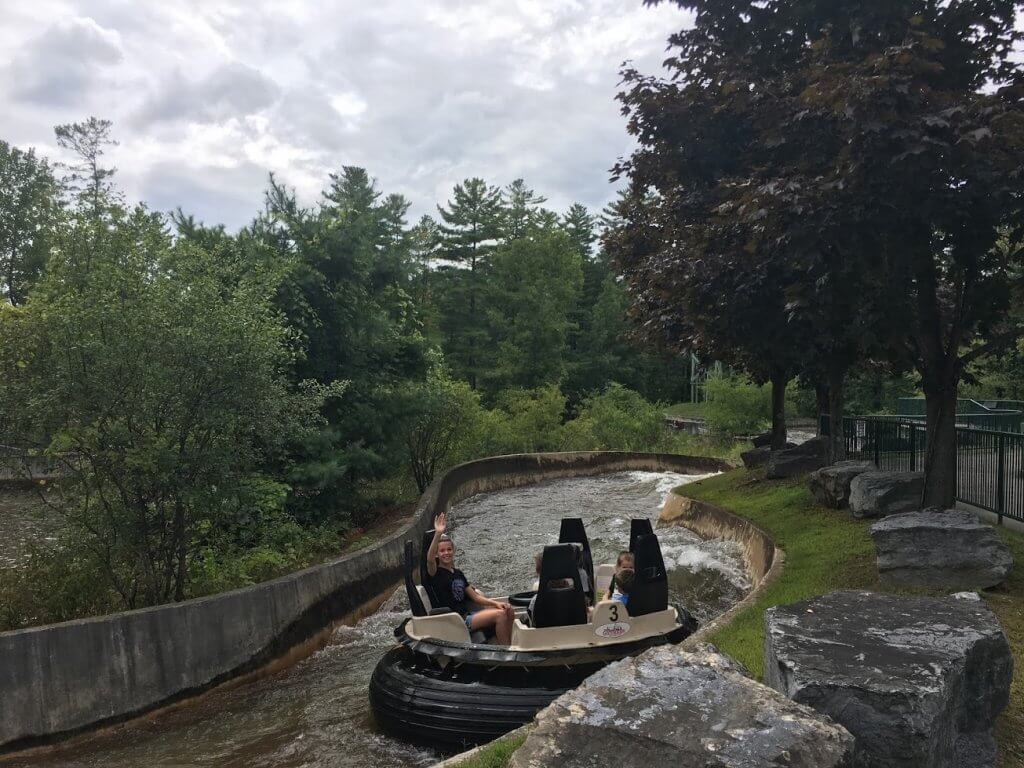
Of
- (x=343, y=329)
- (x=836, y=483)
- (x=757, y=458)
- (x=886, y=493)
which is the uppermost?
(x=343, y=329)

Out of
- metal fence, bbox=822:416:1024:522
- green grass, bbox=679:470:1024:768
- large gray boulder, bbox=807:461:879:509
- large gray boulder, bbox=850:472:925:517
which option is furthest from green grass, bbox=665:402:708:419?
large gray boulder, bbox=850:472:925:517

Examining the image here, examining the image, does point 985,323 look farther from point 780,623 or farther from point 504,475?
point 504,475

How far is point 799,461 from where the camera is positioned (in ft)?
54.5

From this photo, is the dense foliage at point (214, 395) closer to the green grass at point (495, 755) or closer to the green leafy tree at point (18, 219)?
the green grass at point (495, 755)

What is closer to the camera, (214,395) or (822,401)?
(214,395)

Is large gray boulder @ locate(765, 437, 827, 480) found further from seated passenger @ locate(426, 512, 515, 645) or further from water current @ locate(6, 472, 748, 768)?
seated passenger @ locate(426, 512, 515, 645)

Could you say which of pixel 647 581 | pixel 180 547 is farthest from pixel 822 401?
pixel 180 547

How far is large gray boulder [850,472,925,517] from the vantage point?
1038 cm

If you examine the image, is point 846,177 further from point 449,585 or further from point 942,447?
point 449,585

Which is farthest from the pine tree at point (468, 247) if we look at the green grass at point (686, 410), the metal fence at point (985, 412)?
the metal fence at point (985, 412)

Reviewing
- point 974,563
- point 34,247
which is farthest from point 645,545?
point 34,247

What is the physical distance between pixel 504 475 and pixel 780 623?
76.9 feet

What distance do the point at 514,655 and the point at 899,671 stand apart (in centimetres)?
418

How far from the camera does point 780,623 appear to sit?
433 cm
